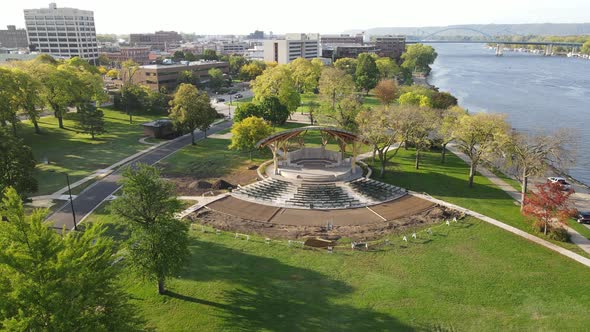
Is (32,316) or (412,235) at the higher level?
(32,316)

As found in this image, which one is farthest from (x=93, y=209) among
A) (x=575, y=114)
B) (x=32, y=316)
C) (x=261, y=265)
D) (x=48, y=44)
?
(x=48, y=44)

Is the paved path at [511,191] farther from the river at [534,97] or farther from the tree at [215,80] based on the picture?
the tree at [215,80]

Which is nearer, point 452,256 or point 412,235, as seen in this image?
point 452,256

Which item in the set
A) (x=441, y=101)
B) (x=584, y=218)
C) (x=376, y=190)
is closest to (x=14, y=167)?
(x=376, y=190)

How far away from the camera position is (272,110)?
81.1 meters

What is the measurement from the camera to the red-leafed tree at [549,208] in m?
37.6

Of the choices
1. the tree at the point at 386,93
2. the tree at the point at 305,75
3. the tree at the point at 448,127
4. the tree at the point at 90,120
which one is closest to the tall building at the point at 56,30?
the tree at the point at 305,75

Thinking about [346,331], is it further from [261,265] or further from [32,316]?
[32,316]

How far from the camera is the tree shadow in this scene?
26453 mm

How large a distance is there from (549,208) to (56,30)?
213m

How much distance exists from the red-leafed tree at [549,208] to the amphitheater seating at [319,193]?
14.4m

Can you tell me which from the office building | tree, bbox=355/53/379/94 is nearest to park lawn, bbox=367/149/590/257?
tree, bbox=355/53/379/94

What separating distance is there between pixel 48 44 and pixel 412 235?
208197 millimetres

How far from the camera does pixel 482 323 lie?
26797 millimetres
